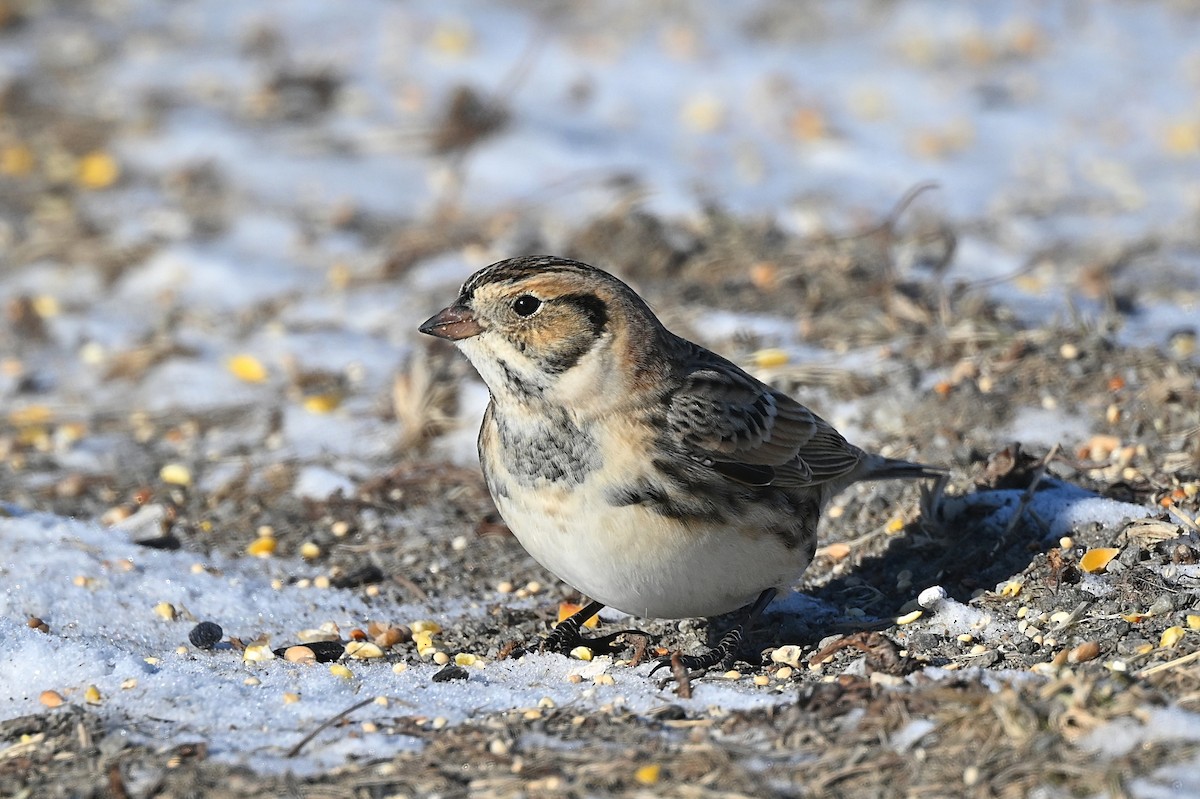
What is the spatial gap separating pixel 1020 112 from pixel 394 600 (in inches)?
288

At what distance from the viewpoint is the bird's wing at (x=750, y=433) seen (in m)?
4.70

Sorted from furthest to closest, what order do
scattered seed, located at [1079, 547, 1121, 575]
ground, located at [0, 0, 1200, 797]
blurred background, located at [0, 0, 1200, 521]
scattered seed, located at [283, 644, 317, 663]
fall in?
1. blurred background, located at [0, 0, 1200, 521]
2. scattered seed, located at [1079, 547, 1121, 575]
3. scattered seed, located at [283, 644, 317, 663]
4. ground, located at [0, 0, 1200, 797]

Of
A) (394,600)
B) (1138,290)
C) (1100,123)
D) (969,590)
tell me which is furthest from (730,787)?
(1100,123)

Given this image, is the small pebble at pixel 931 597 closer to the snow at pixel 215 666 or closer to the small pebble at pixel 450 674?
the snow at pixel 215 666

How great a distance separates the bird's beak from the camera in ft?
15.2

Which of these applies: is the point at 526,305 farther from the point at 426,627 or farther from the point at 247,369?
the point at 247,369

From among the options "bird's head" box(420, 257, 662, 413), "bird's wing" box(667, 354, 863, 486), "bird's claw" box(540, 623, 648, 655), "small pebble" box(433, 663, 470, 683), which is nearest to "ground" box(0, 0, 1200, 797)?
"bird's claw" box(540, 623, 648, 655)

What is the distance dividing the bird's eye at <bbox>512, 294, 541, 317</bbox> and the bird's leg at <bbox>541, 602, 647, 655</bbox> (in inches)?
41.2

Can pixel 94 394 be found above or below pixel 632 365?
below

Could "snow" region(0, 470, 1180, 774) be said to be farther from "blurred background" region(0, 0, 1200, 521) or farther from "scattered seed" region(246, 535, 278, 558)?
"blurred background" region(0, 0, 1200, 521)

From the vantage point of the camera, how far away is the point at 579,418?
4.50 meters

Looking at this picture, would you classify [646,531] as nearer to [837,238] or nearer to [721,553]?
[721,553]

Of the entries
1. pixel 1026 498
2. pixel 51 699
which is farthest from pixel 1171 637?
pixel 51 699

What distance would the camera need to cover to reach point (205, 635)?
500 cm
